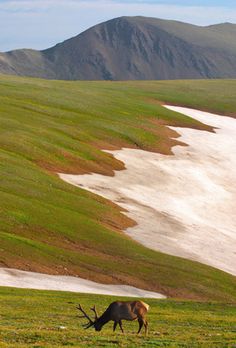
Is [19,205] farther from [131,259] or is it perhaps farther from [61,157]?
[61,157]

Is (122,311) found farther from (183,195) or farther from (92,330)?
(183,195)

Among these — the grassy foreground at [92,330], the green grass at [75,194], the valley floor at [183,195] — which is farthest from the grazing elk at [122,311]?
the valley floor at [183,195]

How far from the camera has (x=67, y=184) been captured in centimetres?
7531

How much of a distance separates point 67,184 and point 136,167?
55.3 ft

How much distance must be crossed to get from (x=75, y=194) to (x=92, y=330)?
145ft

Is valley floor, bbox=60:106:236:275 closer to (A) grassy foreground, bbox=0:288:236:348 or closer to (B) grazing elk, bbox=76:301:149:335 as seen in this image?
(A) grassy foreground, bbox=0:288:236:348

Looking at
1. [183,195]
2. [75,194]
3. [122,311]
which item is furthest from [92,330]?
[183,195]

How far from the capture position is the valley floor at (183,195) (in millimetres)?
67438

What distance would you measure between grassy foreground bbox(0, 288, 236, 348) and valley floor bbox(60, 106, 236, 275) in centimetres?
2142

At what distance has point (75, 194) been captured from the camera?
7281 cm

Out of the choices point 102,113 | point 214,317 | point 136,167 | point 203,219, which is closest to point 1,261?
point 214,317

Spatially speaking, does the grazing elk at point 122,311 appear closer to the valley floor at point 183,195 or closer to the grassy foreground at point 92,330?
the grassy foreground at point 92,330

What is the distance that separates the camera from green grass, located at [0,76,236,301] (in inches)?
2149

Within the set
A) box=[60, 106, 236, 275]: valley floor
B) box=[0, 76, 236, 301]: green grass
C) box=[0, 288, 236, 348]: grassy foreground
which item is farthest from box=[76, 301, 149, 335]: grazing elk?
box=[60, 106, 236, 275]: valley floor
